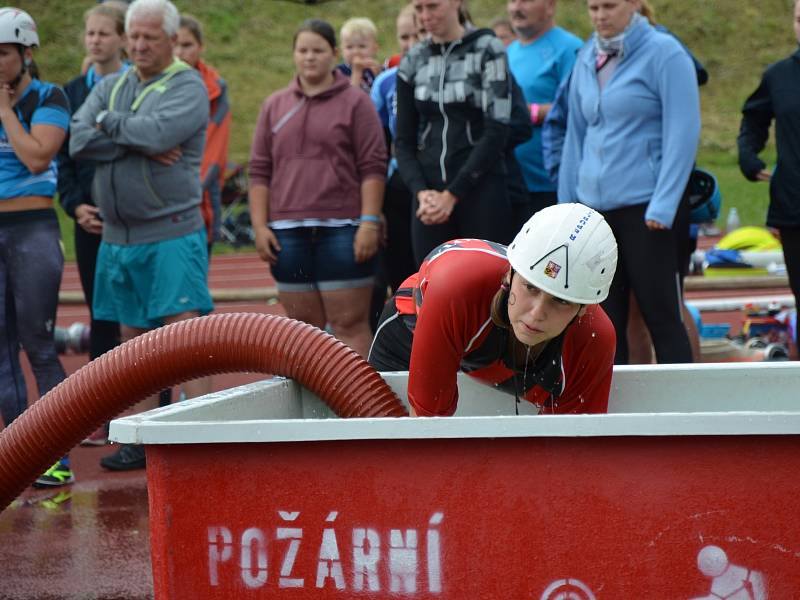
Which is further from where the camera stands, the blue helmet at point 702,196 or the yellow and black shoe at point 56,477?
the blue helmet at point 702,196

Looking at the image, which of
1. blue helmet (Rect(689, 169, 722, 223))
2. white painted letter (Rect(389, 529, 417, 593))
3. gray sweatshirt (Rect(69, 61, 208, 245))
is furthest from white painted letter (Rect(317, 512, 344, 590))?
blue helmet (Rect(689, 169, 722, 223))

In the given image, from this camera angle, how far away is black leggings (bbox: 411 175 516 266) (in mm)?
6590

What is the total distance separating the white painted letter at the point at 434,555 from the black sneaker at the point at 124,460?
381 centimetres

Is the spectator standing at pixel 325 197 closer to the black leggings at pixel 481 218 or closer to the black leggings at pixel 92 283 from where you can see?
the black leggings at pixel 481 218

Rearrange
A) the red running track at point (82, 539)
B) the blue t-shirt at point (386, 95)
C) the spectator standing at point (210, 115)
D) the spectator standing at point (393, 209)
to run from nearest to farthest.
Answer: the red running track at point (82, 539) → the spectator standing at point (393, 209) → the blue t-shirt at point (386, 95) → the spectator standing at point (210, 115)

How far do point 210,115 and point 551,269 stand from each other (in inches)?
→ 225

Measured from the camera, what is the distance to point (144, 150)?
646 cm

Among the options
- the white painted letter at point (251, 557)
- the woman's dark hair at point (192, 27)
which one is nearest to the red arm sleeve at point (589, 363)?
the white painted letter at point (251, 557)

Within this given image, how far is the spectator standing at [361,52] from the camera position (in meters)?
8.62

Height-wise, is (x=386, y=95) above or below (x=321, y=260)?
above

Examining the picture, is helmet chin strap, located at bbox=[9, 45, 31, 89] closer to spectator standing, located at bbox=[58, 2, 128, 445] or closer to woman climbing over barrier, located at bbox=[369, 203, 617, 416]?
spectator standing, located at bbox=[58, 2, 128, 445]

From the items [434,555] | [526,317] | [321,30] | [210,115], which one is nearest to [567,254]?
[526,317]

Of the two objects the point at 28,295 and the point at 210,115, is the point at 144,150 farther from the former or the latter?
the point at 210,115

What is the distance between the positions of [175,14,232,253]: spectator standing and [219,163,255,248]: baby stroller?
10.6 meters
